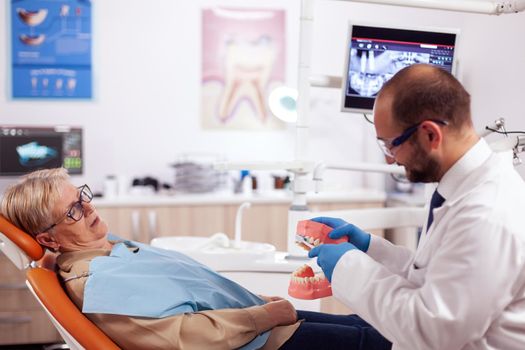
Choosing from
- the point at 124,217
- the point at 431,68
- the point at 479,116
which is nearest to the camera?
the point at 431,68

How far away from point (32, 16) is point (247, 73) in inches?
53.0

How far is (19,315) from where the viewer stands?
3377 mm

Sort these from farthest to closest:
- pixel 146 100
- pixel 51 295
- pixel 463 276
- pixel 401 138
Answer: pixel 146 100
pixel 51 295
pixel 401 138
pixel 463 276

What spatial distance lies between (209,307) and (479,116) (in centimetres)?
151

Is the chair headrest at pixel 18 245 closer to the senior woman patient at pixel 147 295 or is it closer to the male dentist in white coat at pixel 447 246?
the senior woman patient at pixel 147 295

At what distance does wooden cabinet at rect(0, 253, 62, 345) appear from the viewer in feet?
11.0

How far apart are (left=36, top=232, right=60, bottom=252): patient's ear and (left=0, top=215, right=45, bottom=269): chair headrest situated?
0.15 ft

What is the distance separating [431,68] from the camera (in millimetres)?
1266

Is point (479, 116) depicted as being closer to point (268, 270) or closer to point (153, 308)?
point (268, 270)

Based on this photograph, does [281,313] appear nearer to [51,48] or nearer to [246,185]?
[246,185]

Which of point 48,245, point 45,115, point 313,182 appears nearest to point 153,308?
point 48,245

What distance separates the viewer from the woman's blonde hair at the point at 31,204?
69.6 inches

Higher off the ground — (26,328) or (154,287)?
(154,287)

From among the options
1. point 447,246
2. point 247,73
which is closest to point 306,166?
point 447,246
